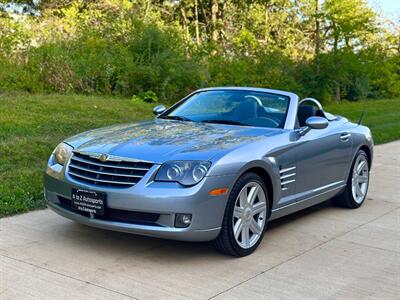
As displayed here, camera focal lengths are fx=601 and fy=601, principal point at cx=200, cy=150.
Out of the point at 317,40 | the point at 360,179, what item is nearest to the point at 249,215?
the point at 360,179

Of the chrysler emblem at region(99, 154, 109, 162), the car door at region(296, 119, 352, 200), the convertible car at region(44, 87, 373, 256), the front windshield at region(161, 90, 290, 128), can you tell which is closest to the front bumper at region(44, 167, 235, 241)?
the convertible car at region(44, 87, 373, 256)

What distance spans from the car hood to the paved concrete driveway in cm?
84

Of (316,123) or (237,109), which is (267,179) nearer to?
(316,123)

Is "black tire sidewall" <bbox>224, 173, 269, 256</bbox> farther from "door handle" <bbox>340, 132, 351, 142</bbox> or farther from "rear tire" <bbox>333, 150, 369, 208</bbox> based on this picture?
"rear tire" <bbox>333, 150, 369, 208</bbox>

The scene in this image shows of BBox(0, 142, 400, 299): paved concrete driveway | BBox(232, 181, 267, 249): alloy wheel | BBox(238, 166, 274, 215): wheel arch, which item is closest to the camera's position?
BBox(0, 142, 400, 299): paved concrete driveway

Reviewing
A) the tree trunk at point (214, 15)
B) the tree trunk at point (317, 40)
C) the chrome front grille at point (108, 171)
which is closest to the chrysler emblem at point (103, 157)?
the chrome front grille at point (108, 171)

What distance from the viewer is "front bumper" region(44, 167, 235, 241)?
452cm

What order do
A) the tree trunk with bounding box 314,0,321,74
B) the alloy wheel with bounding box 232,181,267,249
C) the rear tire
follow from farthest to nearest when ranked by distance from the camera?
the tree trunk with bounding box 314,0,321,74, the rear tire, the alloy wheel with bounding box 232,181,267,249

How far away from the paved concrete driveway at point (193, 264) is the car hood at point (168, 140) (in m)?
0.84

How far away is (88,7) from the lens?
81.0 feet

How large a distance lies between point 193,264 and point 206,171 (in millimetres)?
768

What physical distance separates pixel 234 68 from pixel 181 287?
45.2ft

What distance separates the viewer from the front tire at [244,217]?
481 centimetres

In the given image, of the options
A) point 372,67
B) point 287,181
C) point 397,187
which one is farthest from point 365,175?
point 372,67
